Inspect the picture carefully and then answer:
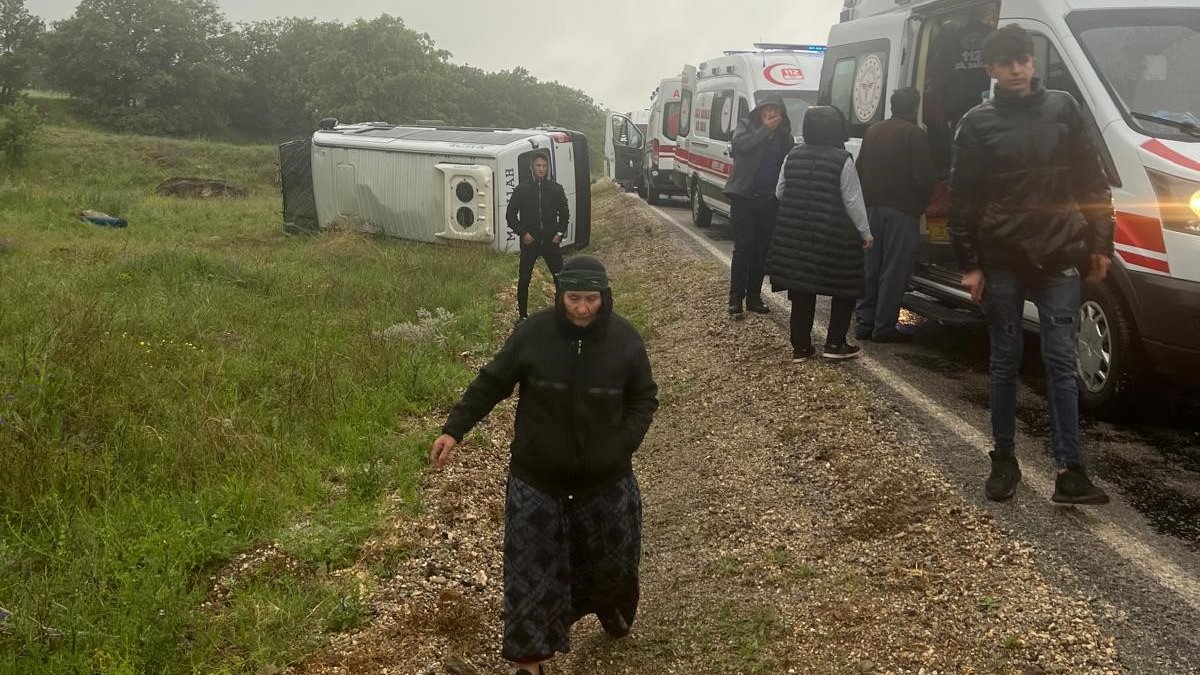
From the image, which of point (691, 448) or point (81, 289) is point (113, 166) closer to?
point (81, 289)

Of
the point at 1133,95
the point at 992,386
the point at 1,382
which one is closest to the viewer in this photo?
the point at 992,386

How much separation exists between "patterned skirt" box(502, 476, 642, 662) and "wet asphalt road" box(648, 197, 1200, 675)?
69.7 inches

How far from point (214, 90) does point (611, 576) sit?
2506 inches

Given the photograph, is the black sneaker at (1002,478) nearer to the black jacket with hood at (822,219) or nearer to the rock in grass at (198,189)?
the black jacket with hood at (822,219)

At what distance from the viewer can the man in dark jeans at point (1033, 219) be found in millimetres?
4121

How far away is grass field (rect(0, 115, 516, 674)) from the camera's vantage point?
12.6 feet

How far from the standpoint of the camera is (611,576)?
12.1 feet

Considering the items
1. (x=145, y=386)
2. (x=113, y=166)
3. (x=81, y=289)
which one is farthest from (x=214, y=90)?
(x=145, y=386)

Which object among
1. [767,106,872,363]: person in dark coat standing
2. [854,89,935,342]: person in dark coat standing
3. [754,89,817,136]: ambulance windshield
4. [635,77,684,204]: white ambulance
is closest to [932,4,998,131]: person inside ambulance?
[854,89,935,342]: person in dark coat standing

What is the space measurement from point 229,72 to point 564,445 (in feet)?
223

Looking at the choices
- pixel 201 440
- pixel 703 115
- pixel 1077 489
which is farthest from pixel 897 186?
pixel 703 115

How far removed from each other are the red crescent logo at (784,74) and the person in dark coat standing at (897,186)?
6.43 meters

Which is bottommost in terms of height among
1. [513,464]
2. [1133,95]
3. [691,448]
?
[691,448]

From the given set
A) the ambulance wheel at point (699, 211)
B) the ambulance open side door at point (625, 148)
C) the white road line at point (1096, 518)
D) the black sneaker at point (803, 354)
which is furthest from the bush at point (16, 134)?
the white road line at point (1096, 518)
